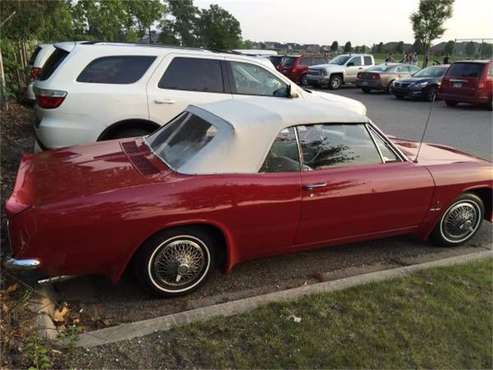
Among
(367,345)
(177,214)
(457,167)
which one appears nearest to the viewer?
(367,345)

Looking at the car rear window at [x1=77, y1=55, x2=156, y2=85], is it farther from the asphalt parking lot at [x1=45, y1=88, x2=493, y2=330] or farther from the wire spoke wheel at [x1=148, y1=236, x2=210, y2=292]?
the wire spoke wheel at [x1=148, y1=236, x2=210, y2=292]

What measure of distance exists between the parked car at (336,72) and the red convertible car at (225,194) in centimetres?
1908

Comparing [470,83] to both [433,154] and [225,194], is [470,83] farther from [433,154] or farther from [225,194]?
[225,194]

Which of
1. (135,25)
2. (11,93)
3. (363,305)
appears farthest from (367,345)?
(135,25)

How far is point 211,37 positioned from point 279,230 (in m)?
71.1

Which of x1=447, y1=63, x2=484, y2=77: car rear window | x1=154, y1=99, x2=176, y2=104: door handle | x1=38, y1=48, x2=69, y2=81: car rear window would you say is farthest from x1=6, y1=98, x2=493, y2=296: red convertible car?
x1=447, y1=63, x2=484, y2=77: car rear window

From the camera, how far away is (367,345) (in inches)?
120

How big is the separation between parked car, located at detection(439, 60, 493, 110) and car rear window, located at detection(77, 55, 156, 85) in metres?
12.9

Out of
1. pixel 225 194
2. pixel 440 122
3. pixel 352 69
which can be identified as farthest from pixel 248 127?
pixel 352 69

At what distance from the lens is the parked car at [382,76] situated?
69.5 feet

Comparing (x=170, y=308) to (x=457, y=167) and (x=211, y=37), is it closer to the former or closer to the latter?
(x=457, y=167)

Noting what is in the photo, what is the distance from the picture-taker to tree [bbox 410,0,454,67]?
1268 inches

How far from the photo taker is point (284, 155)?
3.93m

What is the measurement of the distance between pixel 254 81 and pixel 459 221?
343 cm
